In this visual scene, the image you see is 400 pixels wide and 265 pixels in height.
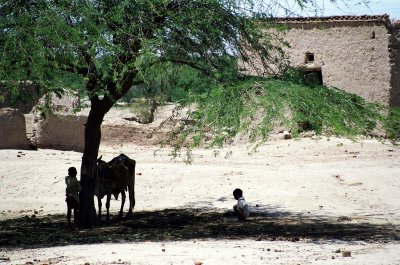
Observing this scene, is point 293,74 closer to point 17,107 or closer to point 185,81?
point 185,81

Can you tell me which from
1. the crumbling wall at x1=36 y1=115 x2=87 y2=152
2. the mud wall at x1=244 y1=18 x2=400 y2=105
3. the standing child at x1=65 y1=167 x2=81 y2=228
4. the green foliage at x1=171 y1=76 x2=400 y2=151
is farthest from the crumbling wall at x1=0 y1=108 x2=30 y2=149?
the green foliage at x1=171 y1=76 x2=400 y2=151

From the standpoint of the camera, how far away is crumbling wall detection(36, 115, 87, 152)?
84.9 feet

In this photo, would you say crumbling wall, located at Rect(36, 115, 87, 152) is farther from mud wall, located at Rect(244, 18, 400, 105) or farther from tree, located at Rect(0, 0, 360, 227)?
tree, located at Rect(0, 0, 360, 227)

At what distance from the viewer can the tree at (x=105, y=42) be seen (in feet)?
41.9

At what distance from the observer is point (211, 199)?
64.3 feet

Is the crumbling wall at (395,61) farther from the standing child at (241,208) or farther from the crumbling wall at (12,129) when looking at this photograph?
the standing child at (241,208)

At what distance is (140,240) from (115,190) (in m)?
3.77

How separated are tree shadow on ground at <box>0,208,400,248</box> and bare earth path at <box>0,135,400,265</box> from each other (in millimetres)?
19

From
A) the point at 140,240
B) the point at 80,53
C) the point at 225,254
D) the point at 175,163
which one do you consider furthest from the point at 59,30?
the point at 175,163

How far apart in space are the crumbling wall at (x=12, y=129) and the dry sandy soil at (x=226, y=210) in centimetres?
77

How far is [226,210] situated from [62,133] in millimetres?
10014

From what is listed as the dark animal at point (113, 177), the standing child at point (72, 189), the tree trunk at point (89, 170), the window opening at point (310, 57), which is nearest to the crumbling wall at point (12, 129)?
the dark animal at point (113, 177)

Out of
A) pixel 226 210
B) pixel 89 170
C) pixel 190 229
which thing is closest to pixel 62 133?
pixel 226 210

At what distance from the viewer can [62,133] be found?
26516 mm
